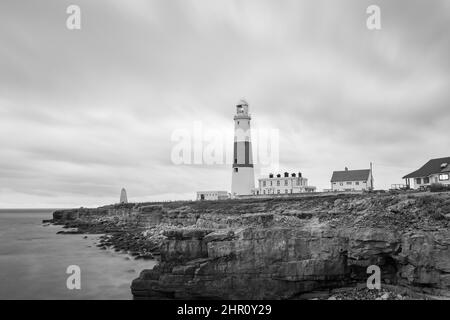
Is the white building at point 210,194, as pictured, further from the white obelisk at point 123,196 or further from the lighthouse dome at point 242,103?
the white obelisk at point 123,196

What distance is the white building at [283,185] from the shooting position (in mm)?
45875

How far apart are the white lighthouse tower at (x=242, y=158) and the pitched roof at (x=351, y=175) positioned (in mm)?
10695

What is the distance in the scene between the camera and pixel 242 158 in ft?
139

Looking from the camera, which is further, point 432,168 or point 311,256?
point 432,168

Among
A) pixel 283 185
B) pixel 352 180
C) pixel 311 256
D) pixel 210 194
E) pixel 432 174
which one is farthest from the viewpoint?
pixel 210 194

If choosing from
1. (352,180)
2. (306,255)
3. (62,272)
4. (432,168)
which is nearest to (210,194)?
(352,180)

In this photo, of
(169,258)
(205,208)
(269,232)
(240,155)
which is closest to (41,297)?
(169,258)

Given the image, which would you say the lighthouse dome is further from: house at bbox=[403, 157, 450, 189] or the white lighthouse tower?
house at bbox=[403, 157, 450, 189]

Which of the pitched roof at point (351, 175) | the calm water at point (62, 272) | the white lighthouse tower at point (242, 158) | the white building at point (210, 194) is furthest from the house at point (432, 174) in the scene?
the calm water at point (62, 272)

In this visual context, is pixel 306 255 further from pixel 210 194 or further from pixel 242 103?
pixel 210 194

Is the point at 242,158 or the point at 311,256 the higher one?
the point at 242,158

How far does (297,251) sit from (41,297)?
15.7 metres

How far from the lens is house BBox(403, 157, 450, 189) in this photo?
111 feet

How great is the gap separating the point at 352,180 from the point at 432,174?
946cm
